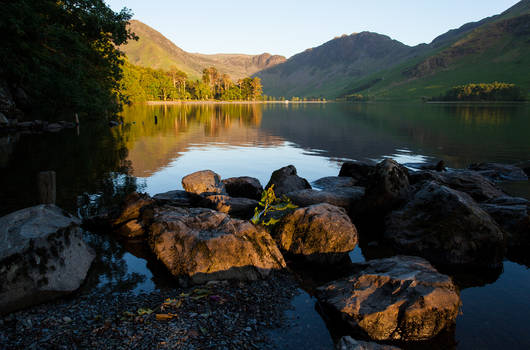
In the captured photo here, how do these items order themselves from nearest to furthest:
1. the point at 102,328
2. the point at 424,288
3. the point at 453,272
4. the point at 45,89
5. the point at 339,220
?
the point at 102,328 < the point at 424,288 < the point at 453,272 < the point at 339,220 < the point at 45,89

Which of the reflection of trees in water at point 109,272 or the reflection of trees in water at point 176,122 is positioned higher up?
the reflection of trees in water at point 176,122

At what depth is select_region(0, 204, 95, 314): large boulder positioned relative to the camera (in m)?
8.48

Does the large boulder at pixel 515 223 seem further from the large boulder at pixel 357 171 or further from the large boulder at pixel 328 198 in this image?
the large boulder at pixel 357 171

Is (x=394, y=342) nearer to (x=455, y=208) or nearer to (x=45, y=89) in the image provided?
(x=455, y=208)

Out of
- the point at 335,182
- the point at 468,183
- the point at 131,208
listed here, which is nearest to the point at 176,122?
the point at 335,182

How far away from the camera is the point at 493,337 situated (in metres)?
8.42

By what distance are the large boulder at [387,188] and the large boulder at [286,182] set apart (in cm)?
464

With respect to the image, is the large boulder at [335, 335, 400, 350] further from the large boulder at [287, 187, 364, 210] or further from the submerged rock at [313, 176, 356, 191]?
the submerged rock at [313, 176, 356, 191]

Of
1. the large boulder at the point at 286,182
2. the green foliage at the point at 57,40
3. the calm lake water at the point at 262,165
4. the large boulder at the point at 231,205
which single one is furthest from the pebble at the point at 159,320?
the green foliage at the point at 57,40

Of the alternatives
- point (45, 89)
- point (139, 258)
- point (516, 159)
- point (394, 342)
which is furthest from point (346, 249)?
point (45, 89)

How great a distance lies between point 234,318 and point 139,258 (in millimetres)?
5629

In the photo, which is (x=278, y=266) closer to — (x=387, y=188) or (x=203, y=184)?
(x=387, y=188)

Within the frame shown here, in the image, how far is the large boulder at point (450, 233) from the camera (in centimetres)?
1221

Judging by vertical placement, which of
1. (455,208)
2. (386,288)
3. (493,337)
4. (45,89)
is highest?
(45,89)
